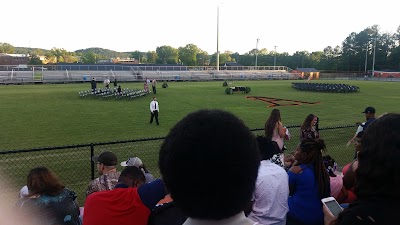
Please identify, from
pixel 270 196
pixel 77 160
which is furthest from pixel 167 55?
pixel 270 196

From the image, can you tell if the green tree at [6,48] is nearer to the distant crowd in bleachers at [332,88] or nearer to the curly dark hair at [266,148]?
the distant crowd in bleachers at [332,88]

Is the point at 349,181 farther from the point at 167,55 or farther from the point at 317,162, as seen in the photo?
the point at 167,55

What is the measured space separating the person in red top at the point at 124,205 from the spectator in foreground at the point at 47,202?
847mm

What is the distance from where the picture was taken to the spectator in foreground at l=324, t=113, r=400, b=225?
1.69 m

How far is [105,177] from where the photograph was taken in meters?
4.31

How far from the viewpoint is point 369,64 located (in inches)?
3984

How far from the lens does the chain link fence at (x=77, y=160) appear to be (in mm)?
8127

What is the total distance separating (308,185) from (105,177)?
2445mm

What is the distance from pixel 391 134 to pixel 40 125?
54.7ft

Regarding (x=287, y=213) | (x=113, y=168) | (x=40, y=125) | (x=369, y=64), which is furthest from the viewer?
(x=369, y=64)

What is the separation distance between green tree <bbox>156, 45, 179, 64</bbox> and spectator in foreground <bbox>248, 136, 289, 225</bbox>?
140 metres

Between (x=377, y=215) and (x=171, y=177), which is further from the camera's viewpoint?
(x=377, y=215)

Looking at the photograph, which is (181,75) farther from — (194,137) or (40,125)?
(194,137)

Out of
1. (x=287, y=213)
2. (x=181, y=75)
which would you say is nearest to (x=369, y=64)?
(x=181, y=75)
